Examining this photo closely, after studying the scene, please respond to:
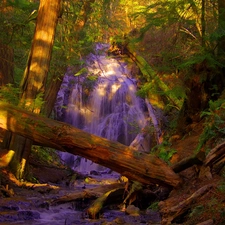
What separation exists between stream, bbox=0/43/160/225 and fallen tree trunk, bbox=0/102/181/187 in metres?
0.96

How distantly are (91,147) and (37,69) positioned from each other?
3.86m

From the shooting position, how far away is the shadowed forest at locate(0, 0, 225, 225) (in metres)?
6.47

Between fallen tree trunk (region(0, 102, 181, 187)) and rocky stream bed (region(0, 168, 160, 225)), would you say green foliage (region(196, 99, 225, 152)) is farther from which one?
rocky stream bed (region(0, 168, 160, 225))

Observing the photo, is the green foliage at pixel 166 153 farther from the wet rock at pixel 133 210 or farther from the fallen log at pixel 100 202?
the wet rock at pixel 133 210

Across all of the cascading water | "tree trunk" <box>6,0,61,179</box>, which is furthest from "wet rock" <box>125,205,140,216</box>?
the cascading water

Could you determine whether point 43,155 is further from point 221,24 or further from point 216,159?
point 216,159

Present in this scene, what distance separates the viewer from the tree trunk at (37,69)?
9.30 metres

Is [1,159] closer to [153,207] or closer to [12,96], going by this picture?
[12,96]

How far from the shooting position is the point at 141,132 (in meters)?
14.7

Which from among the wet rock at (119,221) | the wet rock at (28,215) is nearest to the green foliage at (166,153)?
the wet rock at (119,221)

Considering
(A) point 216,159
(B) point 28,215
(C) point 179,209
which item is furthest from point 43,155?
(C) point 179,209

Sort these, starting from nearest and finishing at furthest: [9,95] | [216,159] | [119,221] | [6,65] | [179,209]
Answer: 1. [179,209]
2. [216,159]
3. [119,221]
4. [9,95]
5. [6,65]

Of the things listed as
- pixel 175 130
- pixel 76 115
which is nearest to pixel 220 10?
pixel 175 130

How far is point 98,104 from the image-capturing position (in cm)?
2264
